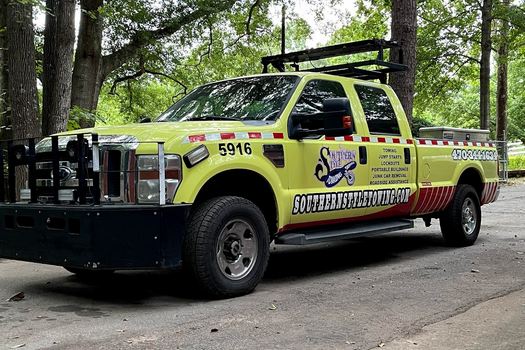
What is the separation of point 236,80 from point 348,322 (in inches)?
131

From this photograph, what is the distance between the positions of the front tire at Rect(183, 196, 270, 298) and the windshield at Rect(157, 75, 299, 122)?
3.69 ft

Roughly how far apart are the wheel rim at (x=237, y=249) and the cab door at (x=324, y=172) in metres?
0.65

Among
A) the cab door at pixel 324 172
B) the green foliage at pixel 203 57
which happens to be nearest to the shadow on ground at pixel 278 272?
the cab door at pixel 324 172

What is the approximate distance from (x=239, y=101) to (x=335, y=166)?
1.22 meters

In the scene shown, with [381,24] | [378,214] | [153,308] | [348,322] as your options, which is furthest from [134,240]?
[381,24]

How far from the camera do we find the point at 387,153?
22.6 ft

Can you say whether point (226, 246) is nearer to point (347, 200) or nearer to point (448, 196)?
point (347, 200)

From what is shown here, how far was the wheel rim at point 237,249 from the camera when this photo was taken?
507 cm

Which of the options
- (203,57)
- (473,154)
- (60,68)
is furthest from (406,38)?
(203,57)

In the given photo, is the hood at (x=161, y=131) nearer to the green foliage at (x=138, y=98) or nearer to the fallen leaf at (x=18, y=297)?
the fallen leaf at (x=18, y=297)

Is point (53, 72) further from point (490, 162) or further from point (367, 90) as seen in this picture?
point (490, 162)

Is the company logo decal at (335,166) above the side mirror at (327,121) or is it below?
below

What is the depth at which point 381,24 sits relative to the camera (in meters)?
24.2

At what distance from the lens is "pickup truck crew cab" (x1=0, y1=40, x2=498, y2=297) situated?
15.2 feet
